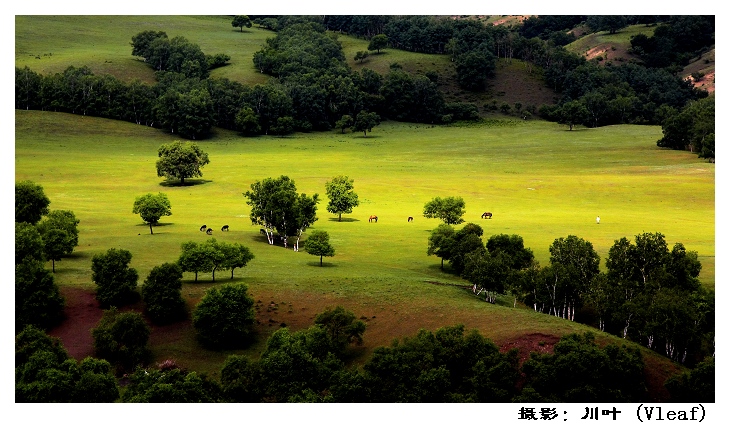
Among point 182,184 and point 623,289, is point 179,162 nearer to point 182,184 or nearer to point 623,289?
point 182,184


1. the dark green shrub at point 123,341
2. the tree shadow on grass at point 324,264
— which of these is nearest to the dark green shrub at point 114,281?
the dark green shrub at point 123,341

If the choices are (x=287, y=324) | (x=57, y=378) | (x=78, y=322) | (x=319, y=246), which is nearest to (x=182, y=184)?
(x=319, y=246)

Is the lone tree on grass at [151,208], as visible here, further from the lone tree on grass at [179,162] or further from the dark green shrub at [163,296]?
the lone tree on grass at [179,162]

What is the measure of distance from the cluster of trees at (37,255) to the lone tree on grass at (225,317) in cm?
1056

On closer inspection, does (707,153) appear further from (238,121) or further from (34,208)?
(34,208)

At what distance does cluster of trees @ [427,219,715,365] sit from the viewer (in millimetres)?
55875

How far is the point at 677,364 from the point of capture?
54.1 meters

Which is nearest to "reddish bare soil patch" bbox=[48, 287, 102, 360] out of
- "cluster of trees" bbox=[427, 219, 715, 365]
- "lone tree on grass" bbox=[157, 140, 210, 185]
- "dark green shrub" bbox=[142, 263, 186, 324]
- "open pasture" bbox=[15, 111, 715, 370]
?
"open pasture" bbox=[15, 111, 715, 370]

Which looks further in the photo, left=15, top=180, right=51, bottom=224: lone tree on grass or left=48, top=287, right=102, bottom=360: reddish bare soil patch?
left=15, top=180, right=51, bottom=224: lone tree on grass

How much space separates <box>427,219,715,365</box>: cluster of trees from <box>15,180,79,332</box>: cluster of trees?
1275 inches

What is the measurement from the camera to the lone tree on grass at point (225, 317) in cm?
5859

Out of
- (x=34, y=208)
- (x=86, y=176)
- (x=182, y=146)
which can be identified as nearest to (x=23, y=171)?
(x=86, y=176)

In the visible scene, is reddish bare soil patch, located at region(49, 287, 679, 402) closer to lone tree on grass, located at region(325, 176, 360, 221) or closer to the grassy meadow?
the grassy meadow

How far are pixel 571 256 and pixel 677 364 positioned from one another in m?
17.2
